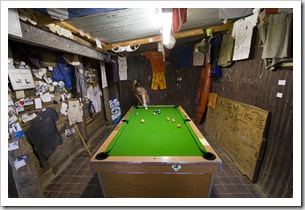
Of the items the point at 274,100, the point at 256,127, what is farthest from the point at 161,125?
the point at 274,100

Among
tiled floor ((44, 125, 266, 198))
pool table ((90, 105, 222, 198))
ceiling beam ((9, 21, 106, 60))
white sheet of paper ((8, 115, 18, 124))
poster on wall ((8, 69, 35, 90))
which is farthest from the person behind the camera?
tiled floor ((44, 125, 266, 198))

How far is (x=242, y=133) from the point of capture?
2.37 metres

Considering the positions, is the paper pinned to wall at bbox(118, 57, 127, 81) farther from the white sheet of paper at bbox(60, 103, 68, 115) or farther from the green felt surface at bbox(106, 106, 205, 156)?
the green felt surface at bbox(106, 106, 205, 156)

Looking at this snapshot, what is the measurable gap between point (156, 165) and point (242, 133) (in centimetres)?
195

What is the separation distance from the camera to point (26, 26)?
57.5 inches

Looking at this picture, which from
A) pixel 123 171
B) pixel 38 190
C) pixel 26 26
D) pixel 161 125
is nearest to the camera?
pixel 123 171

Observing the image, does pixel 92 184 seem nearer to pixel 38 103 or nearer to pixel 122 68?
pixel 38 103

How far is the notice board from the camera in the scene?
1.99m

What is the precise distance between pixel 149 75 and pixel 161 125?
3.30 m

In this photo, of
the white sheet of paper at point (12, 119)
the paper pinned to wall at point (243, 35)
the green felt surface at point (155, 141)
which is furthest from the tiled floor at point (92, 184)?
the paper pinned to wall at point (243, 35)

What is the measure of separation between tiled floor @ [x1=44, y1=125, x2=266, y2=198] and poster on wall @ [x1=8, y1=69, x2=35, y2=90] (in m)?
1.63

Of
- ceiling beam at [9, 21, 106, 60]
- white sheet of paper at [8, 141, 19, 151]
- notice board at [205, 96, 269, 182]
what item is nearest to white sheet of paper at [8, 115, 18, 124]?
white sheet of paper at [8, 141, 19, 151]

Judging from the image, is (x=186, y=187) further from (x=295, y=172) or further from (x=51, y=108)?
(x=51, y=108)

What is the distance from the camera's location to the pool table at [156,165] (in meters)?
1.29
